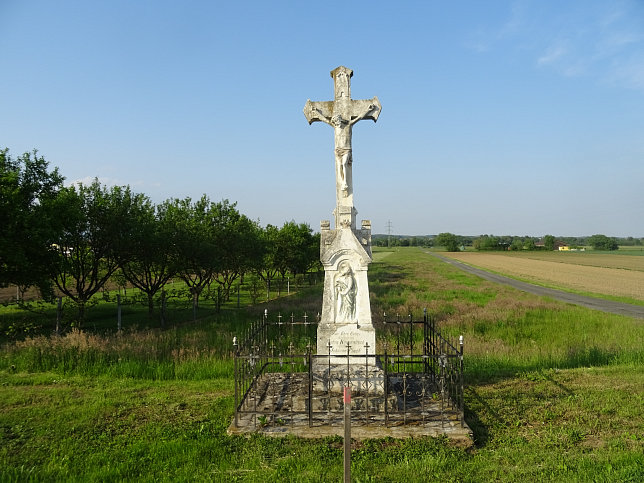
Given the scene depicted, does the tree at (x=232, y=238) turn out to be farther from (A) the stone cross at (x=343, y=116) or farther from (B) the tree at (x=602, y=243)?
(B) the tree at (x=602, y=243)

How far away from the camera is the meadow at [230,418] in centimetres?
538

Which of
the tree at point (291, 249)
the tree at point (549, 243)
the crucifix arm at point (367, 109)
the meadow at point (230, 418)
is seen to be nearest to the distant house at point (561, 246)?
the tree at point (549, 243)

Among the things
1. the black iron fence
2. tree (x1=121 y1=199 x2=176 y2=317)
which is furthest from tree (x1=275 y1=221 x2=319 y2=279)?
the black iron fence

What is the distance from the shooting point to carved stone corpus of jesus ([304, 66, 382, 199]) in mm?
8219

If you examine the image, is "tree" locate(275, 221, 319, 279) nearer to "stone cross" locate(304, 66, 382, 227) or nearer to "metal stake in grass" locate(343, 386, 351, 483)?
"stone cross" locate(304, 66, 382, 227)

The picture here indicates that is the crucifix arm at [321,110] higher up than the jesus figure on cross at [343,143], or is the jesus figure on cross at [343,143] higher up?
the crucifix arm at [321,110]

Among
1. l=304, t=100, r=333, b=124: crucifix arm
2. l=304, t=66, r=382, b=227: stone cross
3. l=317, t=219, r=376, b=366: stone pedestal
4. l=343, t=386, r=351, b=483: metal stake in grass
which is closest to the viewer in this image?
l=343, t=386, r=351, b=483: metal stake in grass

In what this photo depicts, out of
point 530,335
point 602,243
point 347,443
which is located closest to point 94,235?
point 347,443

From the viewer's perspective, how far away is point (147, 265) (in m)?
18.1

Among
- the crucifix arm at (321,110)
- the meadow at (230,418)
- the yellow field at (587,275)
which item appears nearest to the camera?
the meadow at (230,418)

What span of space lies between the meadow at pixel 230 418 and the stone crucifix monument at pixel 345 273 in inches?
82.5

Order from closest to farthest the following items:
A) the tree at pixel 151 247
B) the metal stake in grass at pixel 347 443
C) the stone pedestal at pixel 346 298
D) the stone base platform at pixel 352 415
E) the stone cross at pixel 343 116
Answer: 1. the metal stake in grass at pixel 347 443
2. the stone base platform at pixel 352 415
3. the stone pedestal at pixel 346 298
4. the stone cross at pixel 343 116
5. the tree at pixel 151 247

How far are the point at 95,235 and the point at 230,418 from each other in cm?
1187

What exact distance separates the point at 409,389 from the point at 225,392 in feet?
13.5
